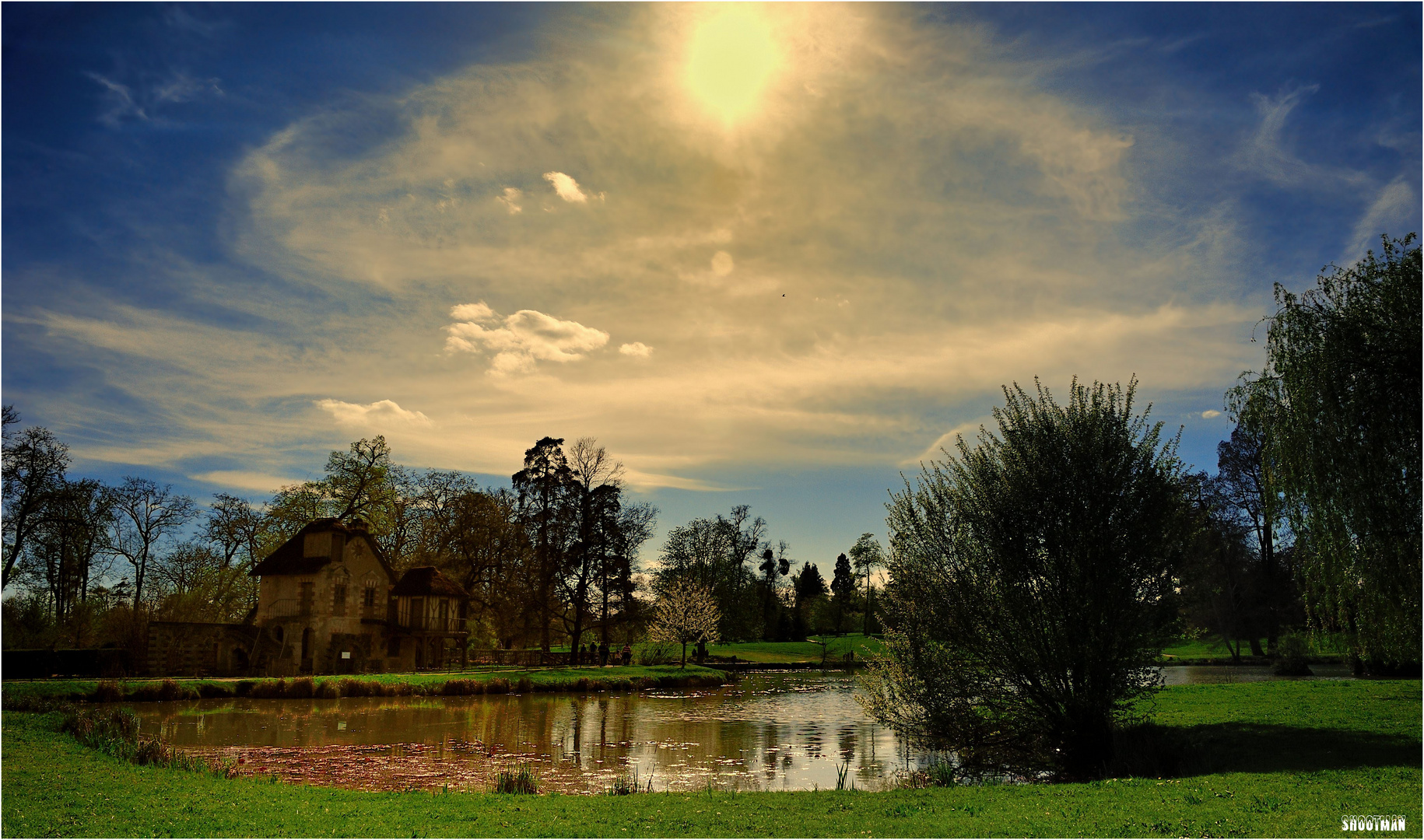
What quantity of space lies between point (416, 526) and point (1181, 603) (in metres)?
49.1

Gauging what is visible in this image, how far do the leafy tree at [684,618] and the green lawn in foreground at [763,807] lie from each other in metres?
41.8

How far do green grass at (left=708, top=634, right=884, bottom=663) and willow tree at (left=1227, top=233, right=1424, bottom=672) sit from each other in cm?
5046

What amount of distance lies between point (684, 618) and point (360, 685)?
25884mm

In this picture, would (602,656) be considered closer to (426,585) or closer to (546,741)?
(426,585)

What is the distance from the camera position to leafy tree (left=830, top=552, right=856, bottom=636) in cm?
9775

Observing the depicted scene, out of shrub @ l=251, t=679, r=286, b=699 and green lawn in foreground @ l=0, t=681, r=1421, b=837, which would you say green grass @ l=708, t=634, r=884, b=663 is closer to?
shrub @ l=251, t=679, r=286, b=699

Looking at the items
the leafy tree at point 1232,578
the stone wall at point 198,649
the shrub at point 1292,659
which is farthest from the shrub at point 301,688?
the leafy tree at point 1232,578

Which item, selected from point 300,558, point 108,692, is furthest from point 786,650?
point 108,692

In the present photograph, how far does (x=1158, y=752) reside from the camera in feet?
48.8

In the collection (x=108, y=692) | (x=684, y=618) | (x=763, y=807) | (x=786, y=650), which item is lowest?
(x=786, y=650)

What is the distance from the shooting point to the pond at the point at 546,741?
16047 millimetres

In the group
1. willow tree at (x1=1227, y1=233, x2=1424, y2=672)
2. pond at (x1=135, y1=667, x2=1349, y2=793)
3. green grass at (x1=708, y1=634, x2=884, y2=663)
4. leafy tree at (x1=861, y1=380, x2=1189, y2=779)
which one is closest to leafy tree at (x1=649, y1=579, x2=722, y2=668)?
green grass at (x1=708, y1=634, x2=884, y2=663)

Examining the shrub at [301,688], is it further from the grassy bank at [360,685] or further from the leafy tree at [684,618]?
the leafy tree at [684,618]

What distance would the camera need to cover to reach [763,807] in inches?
450
